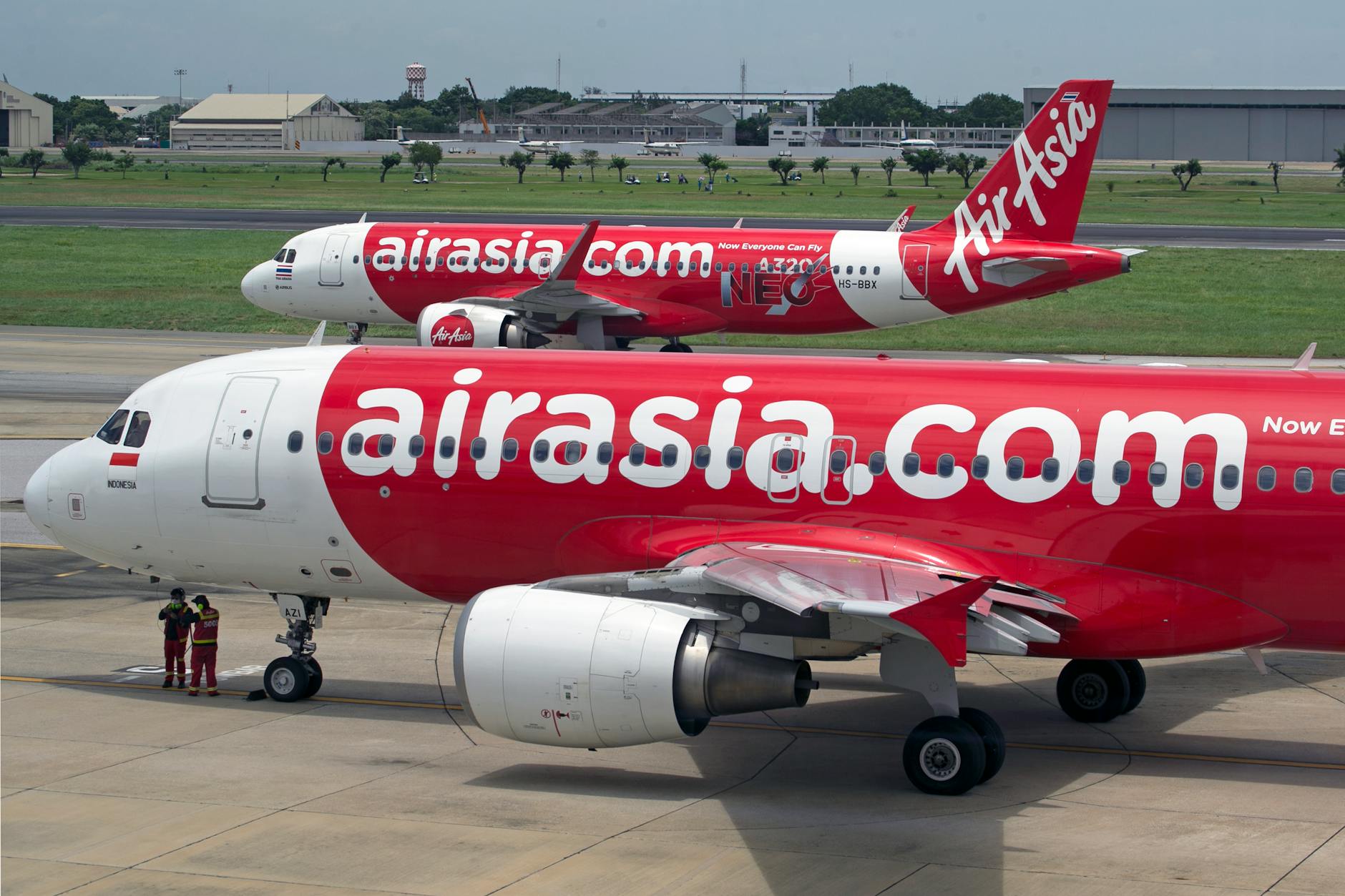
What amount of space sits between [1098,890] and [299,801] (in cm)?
844

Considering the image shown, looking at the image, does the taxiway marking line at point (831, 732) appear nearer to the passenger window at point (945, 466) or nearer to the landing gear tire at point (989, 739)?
the landing gear tire at point (989, 739)

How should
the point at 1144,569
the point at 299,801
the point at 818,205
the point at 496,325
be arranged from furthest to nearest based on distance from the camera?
the point at 818,205 → the point at 496,325 → the point at 1144,569 → the point at 299,801

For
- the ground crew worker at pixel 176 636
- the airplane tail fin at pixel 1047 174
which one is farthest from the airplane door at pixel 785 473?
the airplane tail fin at pixel 1047 174

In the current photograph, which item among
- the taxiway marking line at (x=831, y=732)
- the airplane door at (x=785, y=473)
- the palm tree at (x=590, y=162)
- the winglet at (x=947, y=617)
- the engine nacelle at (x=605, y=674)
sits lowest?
the taxiway marking line at (x=831, y=732)

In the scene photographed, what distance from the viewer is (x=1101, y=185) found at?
149 meters

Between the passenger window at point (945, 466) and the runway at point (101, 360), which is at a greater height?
the passenger window at point (945, 466)

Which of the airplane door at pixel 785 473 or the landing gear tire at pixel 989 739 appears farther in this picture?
the airplane door at pixel 785 473

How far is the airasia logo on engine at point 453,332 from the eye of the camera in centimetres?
4234

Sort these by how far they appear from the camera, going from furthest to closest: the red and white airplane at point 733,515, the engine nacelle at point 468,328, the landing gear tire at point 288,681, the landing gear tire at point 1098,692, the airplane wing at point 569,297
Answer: the airplane wing at point 569,297 → the engine nacelle at point 468,328 → the landing gear tire at point 288,681 → the landing gear tire at point 1098,692 → the red and white airplane at point 733,515

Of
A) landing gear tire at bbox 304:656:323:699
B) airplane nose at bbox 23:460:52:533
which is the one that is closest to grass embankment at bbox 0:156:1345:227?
airplane nose at bbox 23:460:52:533

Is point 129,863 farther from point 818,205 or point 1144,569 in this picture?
point 818,205

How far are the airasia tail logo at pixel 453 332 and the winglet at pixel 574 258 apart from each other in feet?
9.04

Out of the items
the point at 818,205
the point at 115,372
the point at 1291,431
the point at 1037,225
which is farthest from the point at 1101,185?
the point at 1291,431

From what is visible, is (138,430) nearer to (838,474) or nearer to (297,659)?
(297,659)
